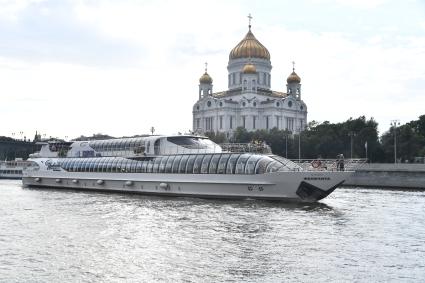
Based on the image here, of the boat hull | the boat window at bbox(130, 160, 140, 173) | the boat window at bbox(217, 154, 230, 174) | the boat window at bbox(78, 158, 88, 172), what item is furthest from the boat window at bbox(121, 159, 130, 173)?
the boat window at bbox(217, 154, 230, 174)


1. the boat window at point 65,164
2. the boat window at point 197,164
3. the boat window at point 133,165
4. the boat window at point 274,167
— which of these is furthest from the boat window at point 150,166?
the boat window at point 65,164

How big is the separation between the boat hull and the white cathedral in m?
90.9

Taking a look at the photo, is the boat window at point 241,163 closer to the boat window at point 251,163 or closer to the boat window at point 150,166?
the boat window at point 251,163

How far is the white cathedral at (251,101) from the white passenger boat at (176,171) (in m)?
81.6

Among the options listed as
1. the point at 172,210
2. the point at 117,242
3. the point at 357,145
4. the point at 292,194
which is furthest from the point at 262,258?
the point at 357,145

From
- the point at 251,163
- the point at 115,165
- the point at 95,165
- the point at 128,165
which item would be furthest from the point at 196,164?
the point at 95,165

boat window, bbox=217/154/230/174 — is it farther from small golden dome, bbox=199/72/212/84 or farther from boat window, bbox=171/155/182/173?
small golden dome, bbox=199/72/212/84

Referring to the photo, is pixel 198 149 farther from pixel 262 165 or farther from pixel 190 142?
pixel 262 165

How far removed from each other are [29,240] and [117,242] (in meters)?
3.90

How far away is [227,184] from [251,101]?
107985 millimetres

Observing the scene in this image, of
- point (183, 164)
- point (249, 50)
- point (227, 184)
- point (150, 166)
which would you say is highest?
point (249, 50)

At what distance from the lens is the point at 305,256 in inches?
800

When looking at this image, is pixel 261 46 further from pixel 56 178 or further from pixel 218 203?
pixel 218 203

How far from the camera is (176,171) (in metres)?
47.8
